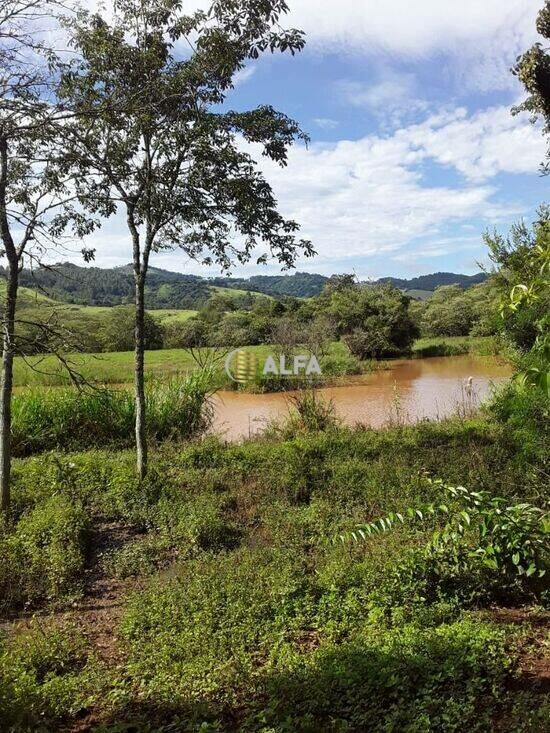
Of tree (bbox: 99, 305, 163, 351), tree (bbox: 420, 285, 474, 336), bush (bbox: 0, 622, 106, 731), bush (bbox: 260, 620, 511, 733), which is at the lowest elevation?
bush (bbox: 0, 622, 106, 731)

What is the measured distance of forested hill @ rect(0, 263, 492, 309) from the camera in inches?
174

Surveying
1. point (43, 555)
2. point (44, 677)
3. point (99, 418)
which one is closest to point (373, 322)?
point (99, 418)

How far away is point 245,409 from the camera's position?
12.8 m

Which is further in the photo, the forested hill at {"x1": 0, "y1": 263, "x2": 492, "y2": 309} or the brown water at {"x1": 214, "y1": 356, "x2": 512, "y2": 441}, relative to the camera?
the brown water at {"x1": 214, "y1": 356, "x2": 512, "y2": 441}

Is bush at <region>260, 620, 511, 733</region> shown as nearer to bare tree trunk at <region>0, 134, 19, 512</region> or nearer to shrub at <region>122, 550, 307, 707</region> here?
shrub at <region>122, 550, 307, 707</region>

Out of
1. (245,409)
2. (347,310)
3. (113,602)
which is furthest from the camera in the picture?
(347,310)

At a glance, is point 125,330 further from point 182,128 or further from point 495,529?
point 495,529

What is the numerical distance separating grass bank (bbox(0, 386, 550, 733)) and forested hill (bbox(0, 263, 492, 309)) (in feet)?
7.03

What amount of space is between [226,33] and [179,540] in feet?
16.0

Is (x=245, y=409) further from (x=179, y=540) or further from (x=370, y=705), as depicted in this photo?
(x=370, y=705)

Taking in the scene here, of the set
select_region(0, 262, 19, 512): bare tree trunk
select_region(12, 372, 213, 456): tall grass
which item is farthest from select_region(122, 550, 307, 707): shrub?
select_region(12, 372, 213, 456): tall grass

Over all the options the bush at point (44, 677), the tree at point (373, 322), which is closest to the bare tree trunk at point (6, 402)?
the bush at point (44, 677)

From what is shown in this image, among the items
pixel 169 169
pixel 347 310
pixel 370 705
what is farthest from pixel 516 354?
pixel 347 310

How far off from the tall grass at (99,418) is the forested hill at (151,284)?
1659 millimetres
